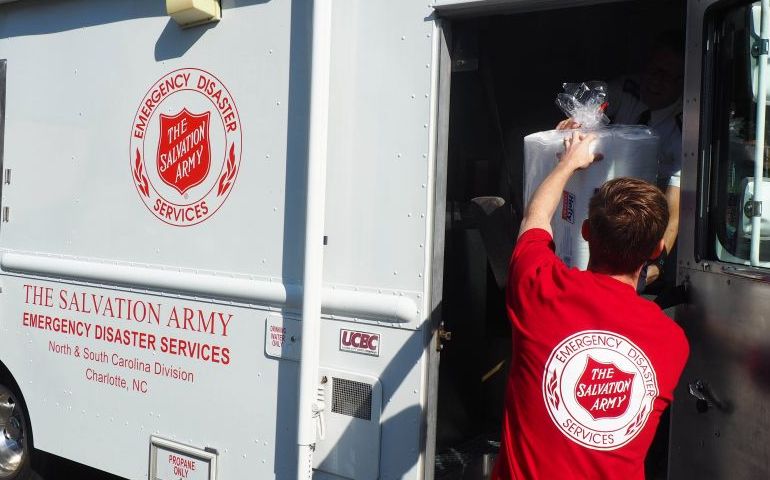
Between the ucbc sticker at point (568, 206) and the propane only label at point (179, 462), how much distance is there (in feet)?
5.49

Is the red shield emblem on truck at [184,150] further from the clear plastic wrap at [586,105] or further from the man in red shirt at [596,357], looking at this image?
the man in red shirt at [596,357]

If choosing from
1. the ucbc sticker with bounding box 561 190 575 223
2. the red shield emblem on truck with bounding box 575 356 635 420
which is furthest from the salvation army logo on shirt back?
the ucbc sticker with bounding box 561 190 575 223

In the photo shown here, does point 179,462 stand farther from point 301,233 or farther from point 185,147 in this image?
point 185,147

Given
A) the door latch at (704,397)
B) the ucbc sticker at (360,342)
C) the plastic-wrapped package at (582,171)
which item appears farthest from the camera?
the ucbc sticker at (360,342)

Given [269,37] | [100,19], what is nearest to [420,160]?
[269,37]

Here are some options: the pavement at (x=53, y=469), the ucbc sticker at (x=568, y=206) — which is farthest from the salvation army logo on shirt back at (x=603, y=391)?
the pavement at (x=53, y=469)

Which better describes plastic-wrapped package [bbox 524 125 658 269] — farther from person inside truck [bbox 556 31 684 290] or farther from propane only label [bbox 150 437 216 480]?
propane only label [bbox 150 437 216 480]

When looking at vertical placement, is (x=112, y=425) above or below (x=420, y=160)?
below

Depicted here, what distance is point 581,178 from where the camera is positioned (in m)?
2.60

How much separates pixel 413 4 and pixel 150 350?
70.9 inches

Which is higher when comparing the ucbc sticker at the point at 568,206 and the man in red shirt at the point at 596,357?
the ucbc sticker at the point at 568,206

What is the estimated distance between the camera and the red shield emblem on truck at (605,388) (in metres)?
1.89

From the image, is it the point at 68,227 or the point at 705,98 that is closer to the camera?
the point at 705,98

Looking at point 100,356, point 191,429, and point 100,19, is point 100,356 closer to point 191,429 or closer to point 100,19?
Result: point 191,429
